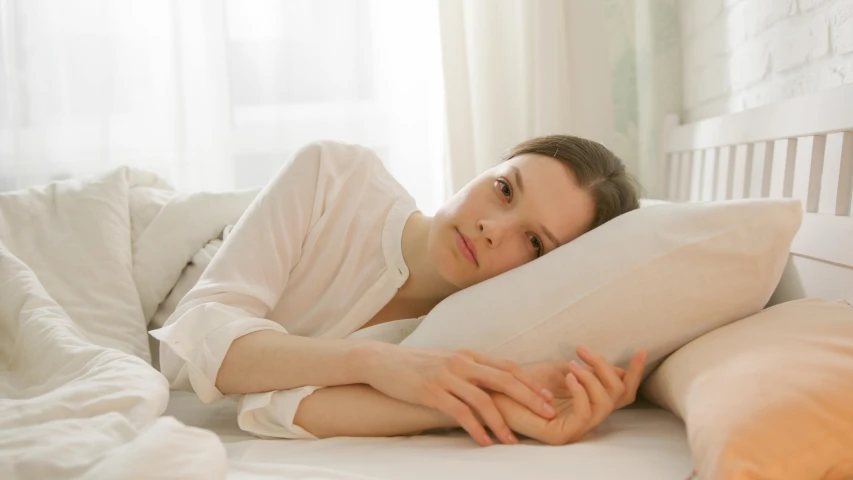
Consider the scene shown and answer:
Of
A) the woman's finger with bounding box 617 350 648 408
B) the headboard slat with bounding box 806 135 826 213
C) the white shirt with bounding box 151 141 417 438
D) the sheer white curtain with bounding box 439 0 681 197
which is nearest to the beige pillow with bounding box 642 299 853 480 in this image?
the woman's finger with bounding box 617 350 648 408

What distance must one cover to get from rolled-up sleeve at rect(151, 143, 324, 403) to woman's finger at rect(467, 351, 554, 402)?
0.35 meters

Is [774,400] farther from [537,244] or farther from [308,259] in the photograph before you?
[308,259]

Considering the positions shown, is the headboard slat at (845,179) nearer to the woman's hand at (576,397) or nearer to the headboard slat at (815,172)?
the headboard slat at (815,172)

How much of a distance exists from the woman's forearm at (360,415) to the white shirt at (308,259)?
0.53ft

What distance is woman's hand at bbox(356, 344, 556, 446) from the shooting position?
100 centimetres

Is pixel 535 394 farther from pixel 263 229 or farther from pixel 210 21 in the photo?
pixel 210 21

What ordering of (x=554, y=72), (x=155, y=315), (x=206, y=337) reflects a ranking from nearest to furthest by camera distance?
(x=206, y=337), (x=155, y=315), (x=554, y=72)

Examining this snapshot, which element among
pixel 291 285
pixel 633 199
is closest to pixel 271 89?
pixel 291 285

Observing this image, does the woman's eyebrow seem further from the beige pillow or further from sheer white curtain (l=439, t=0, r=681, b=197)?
sheer white curtain (l=439, t=0, r=681, b=197)

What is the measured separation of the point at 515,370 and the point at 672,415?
0.89 ft

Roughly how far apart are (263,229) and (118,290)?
44cm

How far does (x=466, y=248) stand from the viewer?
1283mm

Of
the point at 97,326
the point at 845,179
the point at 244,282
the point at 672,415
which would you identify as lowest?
the point at 672,415

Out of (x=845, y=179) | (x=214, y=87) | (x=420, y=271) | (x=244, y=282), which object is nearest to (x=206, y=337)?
(x=244, y=282)
